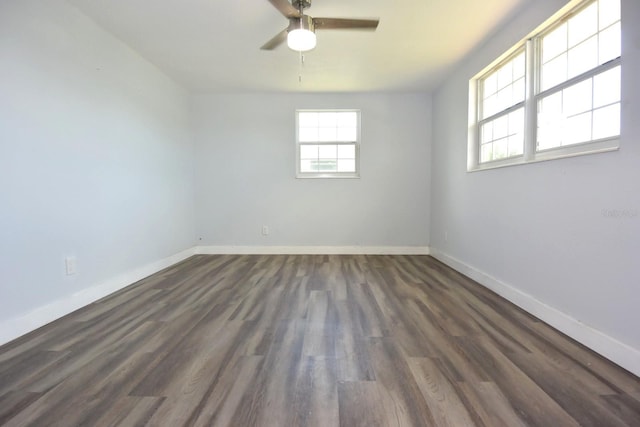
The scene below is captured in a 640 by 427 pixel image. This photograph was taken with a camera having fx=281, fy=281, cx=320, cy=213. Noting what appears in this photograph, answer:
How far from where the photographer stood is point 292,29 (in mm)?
1994

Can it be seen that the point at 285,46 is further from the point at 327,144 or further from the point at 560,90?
the point at 560,90

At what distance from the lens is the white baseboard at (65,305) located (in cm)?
180

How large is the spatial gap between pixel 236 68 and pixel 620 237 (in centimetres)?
376

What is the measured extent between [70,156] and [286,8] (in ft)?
6.69

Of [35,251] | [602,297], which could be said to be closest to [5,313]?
[35,251]

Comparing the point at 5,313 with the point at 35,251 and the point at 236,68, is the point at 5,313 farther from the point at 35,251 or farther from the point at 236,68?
the point at 236,68

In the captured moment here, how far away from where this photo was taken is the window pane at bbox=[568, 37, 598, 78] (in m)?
1.80

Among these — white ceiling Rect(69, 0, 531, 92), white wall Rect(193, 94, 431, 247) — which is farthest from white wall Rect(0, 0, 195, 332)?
white wall Rect(193, 94, 431, 247)

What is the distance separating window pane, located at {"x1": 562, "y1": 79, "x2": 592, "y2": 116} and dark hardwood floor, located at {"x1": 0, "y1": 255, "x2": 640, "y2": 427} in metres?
1.51

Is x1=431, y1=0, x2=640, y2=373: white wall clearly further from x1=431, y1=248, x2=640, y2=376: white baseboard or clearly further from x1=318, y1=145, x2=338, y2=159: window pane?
x1=318, y1=145, x2=338, y2=159: window pane

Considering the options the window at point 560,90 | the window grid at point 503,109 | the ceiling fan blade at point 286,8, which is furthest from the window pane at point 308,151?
the ceiling fan blade at point 286,8

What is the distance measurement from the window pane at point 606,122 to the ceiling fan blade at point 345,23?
1.55 m

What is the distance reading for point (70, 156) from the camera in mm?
2258

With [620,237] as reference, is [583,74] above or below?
above
